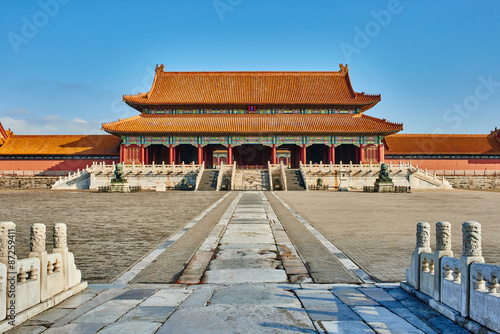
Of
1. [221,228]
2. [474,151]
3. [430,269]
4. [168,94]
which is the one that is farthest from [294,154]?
[430,269]

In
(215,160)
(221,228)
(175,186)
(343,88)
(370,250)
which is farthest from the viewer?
(215,160)

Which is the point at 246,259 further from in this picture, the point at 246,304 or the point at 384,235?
the point at 384,235

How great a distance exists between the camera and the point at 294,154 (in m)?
46.8

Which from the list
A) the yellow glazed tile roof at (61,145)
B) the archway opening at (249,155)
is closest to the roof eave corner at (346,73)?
the archway opening at (249,155)

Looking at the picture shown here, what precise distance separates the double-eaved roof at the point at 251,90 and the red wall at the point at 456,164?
808cm

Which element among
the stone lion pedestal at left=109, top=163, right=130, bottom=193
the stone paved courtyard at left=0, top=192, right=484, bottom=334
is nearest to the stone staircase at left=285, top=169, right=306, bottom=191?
the stone lion pedestal at left=109, top=163, right=130, bottom=193

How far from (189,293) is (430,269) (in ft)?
9.81

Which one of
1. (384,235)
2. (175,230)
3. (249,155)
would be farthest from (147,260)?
(249,155)

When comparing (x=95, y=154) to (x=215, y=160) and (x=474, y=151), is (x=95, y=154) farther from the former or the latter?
(x=474, y=151)

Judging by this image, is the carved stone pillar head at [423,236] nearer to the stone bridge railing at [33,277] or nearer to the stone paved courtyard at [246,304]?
the stone paved courtyard at [246,304]

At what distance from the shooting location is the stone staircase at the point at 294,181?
105 feet

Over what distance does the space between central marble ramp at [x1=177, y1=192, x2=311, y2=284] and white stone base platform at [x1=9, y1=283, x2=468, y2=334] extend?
436 millimetres

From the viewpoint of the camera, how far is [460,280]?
13.9 feet

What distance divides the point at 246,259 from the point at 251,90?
3940 cm
